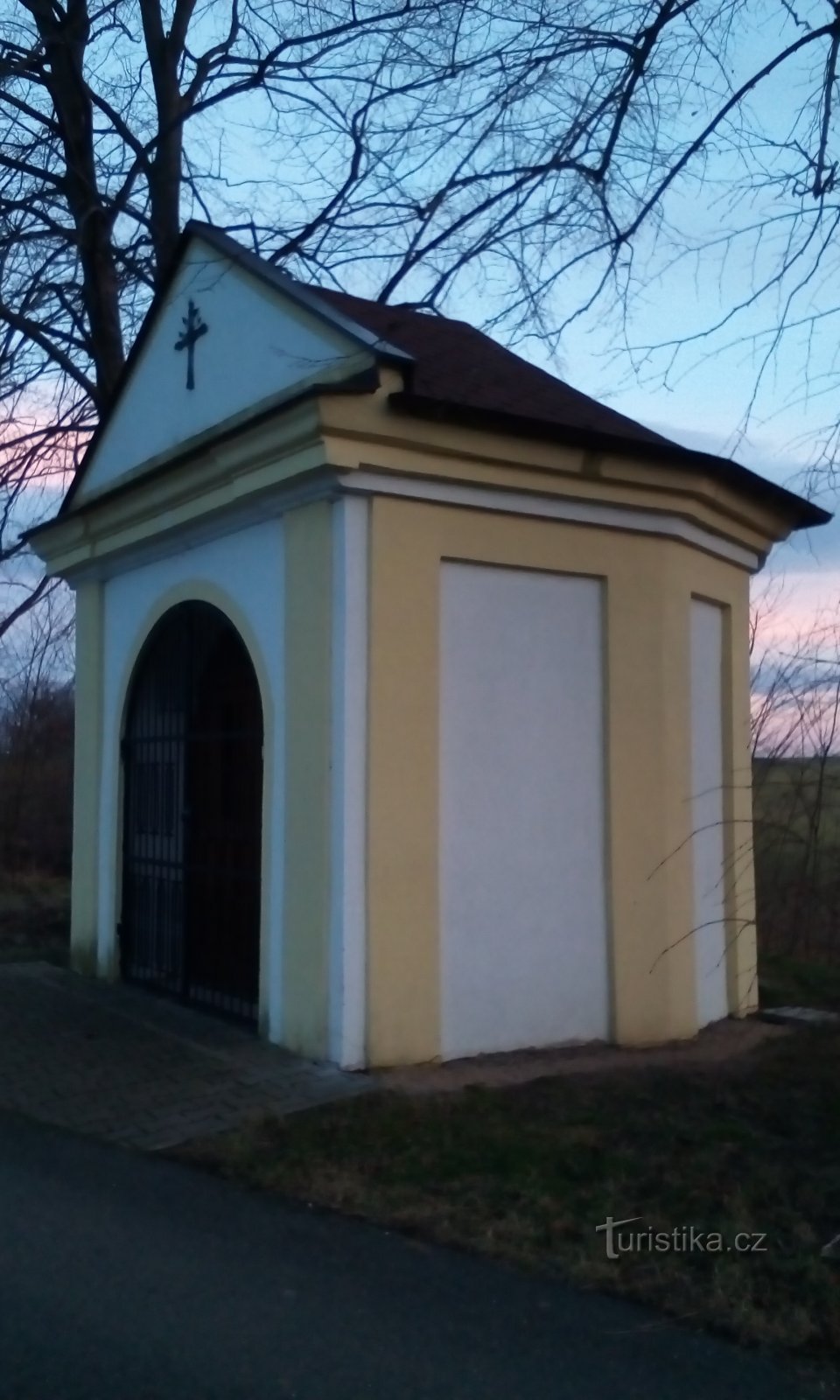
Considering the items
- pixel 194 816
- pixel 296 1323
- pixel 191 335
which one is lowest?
pixel 296 1323

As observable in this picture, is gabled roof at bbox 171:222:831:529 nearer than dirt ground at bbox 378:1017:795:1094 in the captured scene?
No

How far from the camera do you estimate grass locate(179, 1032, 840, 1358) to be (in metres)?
4.78

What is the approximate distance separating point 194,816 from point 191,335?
3.31 metres

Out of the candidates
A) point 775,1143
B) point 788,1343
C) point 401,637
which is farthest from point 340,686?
point 788,1343

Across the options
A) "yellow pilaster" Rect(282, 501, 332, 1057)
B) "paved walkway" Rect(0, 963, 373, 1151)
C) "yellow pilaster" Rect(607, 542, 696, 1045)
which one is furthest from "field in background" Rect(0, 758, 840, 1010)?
"yellow pilaster" Rect(282, 501, 332, 1057)

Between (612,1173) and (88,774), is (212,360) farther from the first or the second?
(612,1173)

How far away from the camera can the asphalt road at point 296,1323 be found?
4.06 metres

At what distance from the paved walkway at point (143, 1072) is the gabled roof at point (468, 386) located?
12.2 feet

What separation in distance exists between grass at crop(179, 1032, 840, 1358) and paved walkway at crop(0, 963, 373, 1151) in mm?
423

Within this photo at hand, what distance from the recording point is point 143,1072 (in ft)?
25.9

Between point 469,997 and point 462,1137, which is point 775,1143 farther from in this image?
point 469,997

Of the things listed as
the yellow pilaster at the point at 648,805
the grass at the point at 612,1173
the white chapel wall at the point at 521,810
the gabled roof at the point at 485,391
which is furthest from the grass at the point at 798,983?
the gabled roof at the point at 485,391

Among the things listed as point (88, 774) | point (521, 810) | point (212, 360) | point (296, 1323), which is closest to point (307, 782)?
point (521, 810)

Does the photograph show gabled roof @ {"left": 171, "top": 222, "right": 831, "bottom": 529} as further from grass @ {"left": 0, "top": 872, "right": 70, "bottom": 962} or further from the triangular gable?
grass @ {"left": 0, "top": 872, "right": 70, "bottom": 962}
